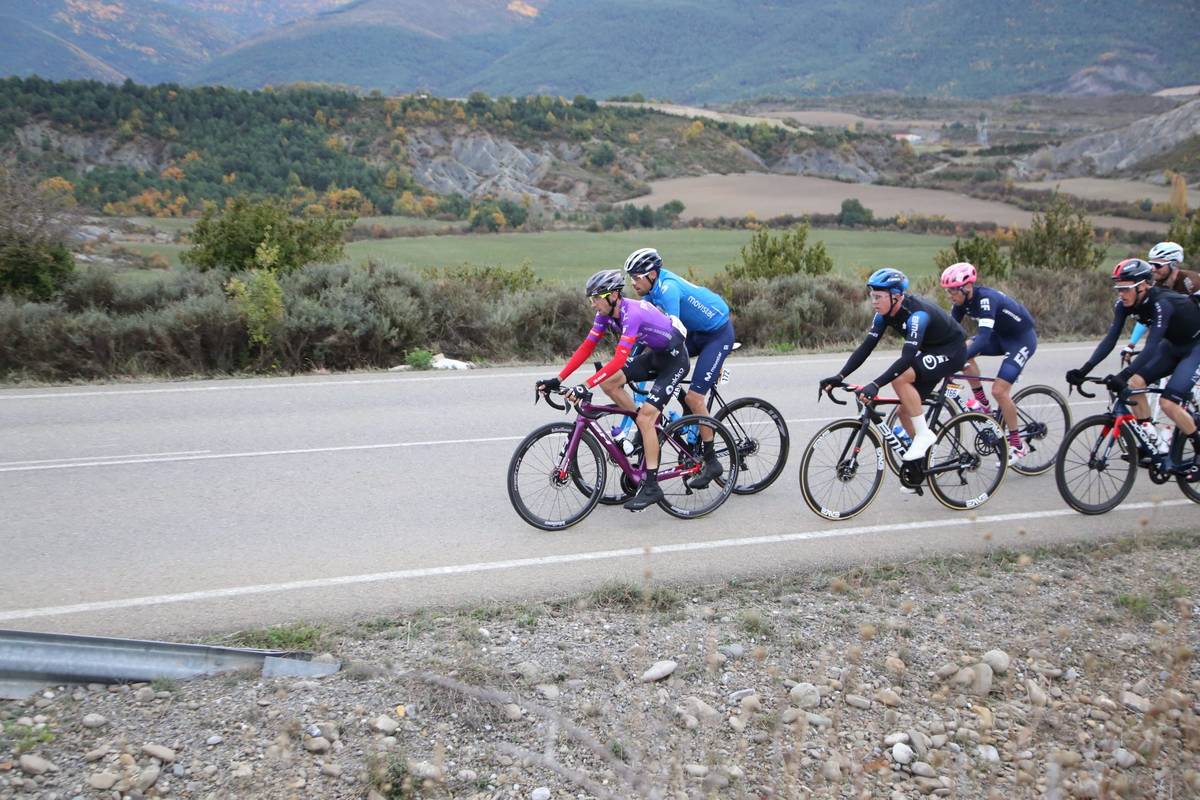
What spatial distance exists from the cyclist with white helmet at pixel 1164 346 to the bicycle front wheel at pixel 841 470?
208 centimetres

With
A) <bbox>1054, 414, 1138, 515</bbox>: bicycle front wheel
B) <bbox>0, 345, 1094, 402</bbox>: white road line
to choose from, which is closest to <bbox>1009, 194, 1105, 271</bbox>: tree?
<bbox>0, 345, 1094, 402</bbox>: white road line

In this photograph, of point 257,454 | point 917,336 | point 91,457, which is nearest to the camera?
point 917,336

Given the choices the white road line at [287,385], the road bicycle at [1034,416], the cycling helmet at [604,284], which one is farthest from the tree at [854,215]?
the cycling helmet at [604,284]

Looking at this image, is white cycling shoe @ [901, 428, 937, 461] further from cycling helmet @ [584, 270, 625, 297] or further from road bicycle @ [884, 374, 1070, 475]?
cycling helmet @ [584, 270, 625, 297]

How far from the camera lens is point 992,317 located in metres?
8.84

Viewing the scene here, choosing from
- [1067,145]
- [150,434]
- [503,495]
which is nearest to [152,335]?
[150,434]

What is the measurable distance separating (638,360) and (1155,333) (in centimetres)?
432

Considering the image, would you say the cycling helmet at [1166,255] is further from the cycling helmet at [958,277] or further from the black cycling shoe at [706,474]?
the black cycling shoe at [706,474]

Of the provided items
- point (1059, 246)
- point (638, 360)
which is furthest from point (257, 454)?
point (1059, 246)

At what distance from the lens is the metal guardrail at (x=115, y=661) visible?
449cm

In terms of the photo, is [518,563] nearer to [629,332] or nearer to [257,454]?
[629,332]

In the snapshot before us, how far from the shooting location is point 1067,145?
9644 cm

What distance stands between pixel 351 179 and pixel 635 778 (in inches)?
2412

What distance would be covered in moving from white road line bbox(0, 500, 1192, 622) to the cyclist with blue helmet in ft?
2.53
